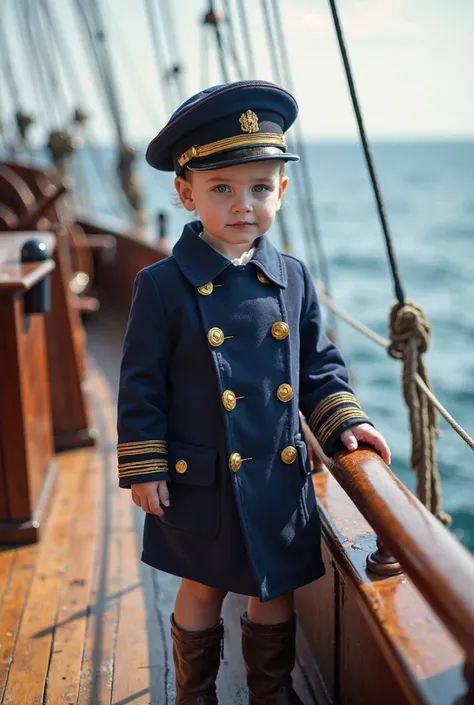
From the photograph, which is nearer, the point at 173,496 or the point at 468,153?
the point at 173,496

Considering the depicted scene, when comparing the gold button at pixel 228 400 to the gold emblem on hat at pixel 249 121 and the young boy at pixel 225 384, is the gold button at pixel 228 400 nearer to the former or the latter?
the young boy at pixel 225 384

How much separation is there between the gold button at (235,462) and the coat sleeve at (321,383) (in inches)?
7.3

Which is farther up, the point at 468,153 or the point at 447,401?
the point at 468,153

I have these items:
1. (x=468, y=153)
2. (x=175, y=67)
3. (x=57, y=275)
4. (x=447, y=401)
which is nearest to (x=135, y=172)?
(x=175, y=67)

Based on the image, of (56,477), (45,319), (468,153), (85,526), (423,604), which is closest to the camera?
(423,604)

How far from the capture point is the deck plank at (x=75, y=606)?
208 centimetres

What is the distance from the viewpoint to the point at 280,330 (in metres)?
1.68

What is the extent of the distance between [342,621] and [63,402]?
2361 millimetres

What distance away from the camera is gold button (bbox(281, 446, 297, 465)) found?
1.68 m

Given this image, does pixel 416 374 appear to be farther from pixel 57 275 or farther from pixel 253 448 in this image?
pixel 57 275

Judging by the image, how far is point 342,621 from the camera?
1.89 m

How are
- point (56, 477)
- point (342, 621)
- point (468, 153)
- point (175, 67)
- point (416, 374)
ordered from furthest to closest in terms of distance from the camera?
point (468, 153) < point (175, 67) < point (56, 477) < point (416, 374) < point (342, 621)

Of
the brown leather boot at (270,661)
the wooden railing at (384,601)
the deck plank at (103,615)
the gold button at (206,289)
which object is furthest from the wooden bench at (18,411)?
the brown leather boot at (270,661)

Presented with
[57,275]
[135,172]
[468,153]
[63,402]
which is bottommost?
[63,402]
